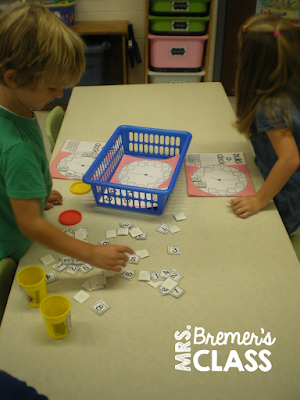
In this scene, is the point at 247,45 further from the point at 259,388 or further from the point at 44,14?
the point at 259,388

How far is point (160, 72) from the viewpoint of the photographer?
2.91 meters

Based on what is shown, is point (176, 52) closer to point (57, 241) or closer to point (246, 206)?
point (246, 206)

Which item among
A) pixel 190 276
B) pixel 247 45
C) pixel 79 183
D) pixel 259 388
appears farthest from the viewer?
pixel 79 183

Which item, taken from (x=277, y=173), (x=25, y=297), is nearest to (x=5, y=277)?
(x=25, y=297)

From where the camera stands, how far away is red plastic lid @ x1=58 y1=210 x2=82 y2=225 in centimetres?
105

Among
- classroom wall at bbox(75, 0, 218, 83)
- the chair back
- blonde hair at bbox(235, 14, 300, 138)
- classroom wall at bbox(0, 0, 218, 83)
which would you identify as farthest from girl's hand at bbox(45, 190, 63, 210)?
classroom wall at bbox(75, 0, 218, 83)

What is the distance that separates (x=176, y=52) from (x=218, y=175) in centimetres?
196

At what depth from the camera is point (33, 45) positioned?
0.70 m

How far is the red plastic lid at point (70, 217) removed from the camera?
3.46ft

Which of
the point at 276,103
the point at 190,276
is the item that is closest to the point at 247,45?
the point at 276,103

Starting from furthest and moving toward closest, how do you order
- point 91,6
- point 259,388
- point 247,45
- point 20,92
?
point 91,6 → point 247,45 → point 20,92 → point 259,388

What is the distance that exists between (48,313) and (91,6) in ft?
9.57

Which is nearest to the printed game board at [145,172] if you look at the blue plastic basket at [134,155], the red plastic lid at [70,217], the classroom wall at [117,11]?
the blue plastic basket at [134,155]

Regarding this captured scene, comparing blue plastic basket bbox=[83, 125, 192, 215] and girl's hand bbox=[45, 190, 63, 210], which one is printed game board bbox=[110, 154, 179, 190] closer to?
blue plastic basket bbox=[83, 125, 192, 215]
